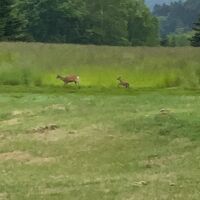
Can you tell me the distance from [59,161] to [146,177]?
2.62 m

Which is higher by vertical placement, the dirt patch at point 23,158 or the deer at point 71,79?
the deer at point 71,79

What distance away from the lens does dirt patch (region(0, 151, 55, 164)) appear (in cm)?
1241

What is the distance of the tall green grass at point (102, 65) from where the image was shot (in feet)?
80.8

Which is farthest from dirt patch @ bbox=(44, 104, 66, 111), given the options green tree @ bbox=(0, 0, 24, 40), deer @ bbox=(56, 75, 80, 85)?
green tree @ bbox=(0, 0, 24, 40)

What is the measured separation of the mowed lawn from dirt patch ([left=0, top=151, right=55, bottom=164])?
0.7 inches

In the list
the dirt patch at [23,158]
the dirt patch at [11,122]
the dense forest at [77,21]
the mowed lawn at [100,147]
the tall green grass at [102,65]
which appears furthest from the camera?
the dense forest at [77,21]

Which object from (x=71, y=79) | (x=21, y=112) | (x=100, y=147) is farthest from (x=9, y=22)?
(x=100, y=147)

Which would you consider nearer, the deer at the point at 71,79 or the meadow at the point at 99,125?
the meadow at the point at 99,125

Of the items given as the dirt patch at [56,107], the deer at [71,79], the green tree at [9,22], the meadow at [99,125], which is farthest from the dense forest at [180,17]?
the dirt patch at [56,107]

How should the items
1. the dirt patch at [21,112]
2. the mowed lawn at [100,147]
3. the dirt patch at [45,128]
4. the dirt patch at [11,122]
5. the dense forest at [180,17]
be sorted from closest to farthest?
the mowed lawn at [100,147] < the dirt patch at [45,128] < the dirt patch at [11,122] < the dirt patch at [21,112] < the dense forest at [180,17]

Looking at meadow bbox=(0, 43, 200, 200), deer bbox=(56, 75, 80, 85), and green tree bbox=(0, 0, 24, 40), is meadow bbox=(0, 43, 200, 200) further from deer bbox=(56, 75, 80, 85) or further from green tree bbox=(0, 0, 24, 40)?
green tree bbox=(0, 0, 24, 40)

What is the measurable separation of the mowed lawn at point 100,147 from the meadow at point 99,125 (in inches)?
0.6

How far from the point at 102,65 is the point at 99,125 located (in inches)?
433

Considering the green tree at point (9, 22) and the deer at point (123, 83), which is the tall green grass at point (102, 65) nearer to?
the deer at point (123, 83)
